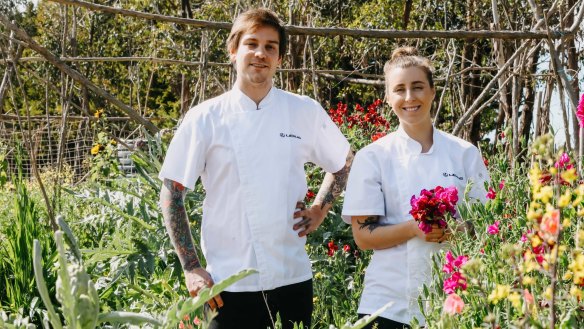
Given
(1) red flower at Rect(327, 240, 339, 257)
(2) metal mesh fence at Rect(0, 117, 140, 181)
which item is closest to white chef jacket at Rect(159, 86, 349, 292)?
(2) metal mesh fence at Rect(0, 117, 140, 181)

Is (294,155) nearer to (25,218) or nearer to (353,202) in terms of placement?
(353,202)

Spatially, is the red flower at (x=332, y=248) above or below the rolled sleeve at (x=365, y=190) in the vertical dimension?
below

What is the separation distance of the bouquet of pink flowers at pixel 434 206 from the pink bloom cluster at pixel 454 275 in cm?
34

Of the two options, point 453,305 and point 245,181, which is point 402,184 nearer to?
point 245,181

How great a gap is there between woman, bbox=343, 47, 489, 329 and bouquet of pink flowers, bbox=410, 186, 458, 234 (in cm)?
24

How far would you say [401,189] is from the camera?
2.55 metres

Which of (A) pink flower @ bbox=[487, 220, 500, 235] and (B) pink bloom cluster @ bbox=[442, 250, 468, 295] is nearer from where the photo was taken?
(B) pink bloom cluster @ bbox=[442, 250, 468, 295]

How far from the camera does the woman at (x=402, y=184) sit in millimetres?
2486

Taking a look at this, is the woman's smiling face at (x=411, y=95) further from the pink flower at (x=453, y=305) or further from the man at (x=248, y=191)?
the pink flower at (x=453, y=305)

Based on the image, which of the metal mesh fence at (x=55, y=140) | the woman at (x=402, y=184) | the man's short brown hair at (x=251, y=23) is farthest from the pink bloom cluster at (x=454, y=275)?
the metal mesh fence at (x=55, y=140)

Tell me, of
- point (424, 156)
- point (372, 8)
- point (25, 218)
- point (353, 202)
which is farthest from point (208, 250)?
point (372, 8)

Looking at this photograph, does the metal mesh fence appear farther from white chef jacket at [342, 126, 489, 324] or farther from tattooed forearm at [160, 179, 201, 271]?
white chef jacket at [342, 126, 489, 324]

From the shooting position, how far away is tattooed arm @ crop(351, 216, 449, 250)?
92.7 inches

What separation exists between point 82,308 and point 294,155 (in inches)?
70.3
